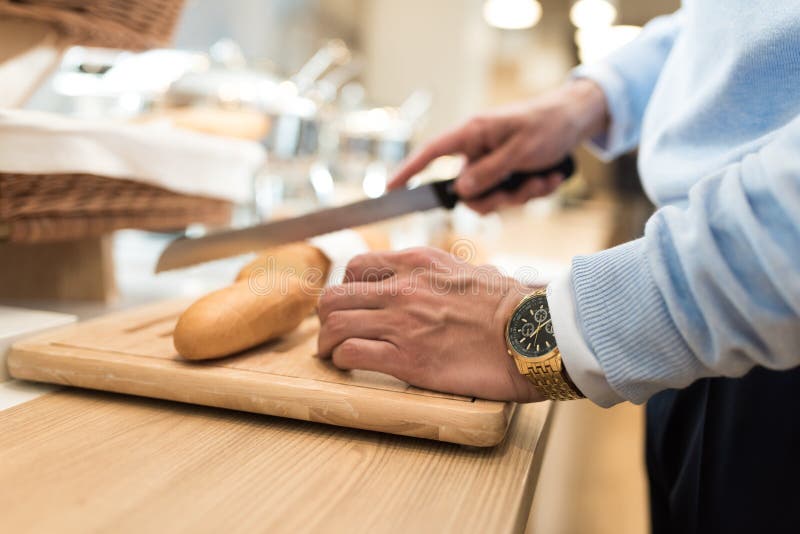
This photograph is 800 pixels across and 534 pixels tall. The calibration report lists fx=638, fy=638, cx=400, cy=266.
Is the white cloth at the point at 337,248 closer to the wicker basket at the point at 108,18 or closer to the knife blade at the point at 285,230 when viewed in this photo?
the knife blade at the point at 285,230

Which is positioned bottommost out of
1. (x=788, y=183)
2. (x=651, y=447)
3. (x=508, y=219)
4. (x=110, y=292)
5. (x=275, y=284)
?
(x=508, y=219)

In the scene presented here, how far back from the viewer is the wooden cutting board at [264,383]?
0.41 meters

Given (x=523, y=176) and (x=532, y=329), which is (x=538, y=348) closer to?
Answer: (x=532, y=329)

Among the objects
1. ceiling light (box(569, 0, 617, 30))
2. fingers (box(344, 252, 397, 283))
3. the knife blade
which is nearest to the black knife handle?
the knife blade

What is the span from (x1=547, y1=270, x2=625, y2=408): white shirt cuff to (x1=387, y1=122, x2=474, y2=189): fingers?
450 mm

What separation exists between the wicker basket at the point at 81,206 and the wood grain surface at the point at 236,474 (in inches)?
8.8

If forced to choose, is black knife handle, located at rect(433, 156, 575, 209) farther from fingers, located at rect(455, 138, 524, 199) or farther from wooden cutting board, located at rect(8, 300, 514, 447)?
wooden cutting board, located at rect(8, 300, 514, 447)

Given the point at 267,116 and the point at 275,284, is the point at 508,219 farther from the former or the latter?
the point at 275,284

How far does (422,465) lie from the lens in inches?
15.6

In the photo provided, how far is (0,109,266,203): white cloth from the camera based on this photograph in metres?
0.56

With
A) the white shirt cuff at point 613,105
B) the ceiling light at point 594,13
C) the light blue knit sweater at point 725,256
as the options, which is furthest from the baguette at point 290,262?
the ceiling light at point 594,13

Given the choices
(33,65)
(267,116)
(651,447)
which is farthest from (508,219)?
(33,65)

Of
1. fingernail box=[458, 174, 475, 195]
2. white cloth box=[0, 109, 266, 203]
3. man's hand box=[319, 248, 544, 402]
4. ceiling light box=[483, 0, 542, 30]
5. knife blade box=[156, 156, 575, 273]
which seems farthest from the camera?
ceiling light box=[483, 0, 542, 30]

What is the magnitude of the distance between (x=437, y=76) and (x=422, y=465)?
344 cm
